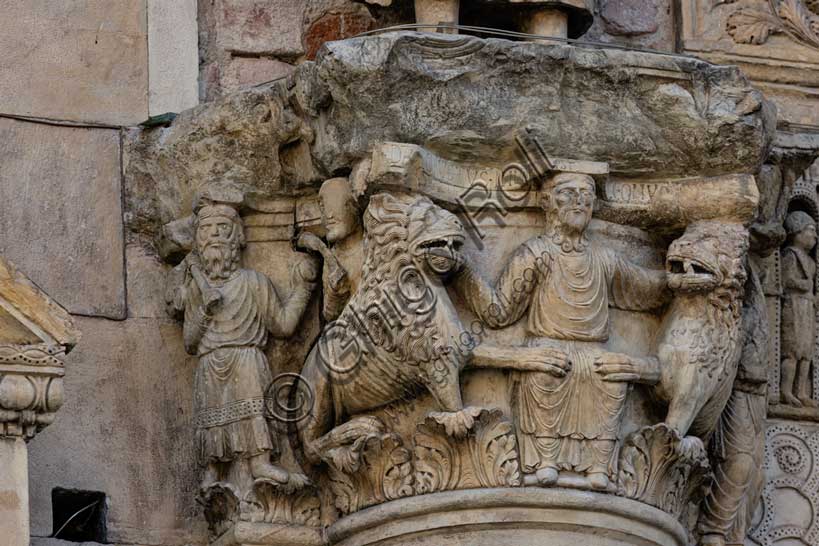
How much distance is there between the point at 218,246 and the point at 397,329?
62 centimetres

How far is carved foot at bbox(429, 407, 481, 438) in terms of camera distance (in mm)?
6859

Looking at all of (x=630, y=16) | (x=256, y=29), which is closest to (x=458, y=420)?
(x=256, y=29)

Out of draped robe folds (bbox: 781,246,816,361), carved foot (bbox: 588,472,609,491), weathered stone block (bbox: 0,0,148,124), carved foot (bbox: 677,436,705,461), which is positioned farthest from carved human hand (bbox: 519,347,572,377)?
weathered stone block (bbox: 0,0,148,124)

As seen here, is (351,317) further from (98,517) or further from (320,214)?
(98,517)

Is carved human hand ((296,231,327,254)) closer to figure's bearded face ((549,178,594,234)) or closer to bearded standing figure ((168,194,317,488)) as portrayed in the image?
bearded standing figure ((168,194,317,488))

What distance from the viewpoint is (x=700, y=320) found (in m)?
7.08

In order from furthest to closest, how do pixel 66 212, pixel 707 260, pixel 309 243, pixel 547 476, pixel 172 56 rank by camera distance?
pixel 172 56 → pixel 66 212 → pixel 309 243 → pixel 707 260 → pixel 547 476

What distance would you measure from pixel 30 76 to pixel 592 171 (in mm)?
1495

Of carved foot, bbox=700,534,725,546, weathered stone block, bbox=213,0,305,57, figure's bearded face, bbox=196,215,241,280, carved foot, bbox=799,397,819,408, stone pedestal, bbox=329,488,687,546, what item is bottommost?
carved foot, bbox=700,534,725,546

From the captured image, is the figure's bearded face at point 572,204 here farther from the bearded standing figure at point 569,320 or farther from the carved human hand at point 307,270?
the carved human hand at point 307,270

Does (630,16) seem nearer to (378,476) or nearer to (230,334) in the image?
(230,334)

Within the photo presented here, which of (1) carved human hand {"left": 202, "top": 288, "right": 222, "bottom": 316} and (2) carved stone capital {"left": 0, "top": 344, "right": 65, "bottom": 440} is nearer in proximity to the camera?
(2) carved stone capital {"left": 0, "top": 344, "right": 65, "bottom": 440}

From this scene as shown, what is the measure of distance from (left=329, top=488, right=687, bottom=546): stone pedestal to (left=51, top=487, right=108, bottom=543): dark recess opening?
75cm

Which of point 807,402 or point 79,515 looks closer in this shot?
point 79,515
